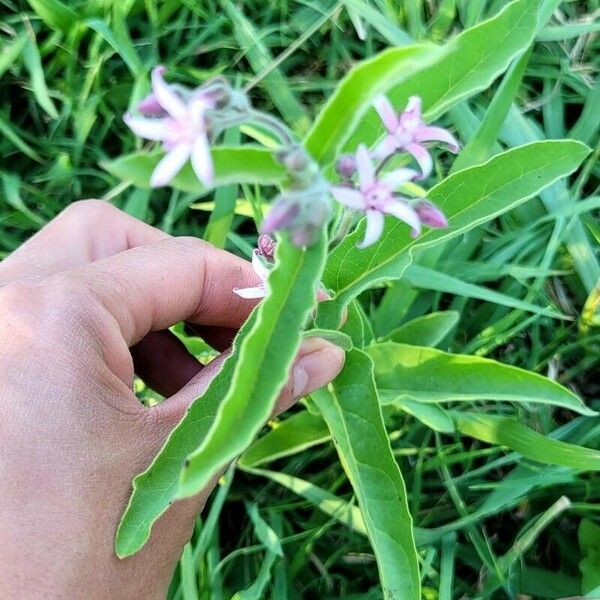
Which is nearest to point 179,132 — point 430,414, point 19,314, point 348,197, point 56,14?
point 348,197

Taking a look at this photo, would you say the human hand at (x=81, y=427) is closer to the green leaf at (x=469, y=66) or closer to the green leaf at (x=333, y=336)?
the green leaf at (x=333, y=336)

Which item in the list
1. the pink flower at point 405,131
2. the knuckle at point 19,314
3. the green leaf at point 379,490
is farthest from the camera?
the knuckle at point 19,314

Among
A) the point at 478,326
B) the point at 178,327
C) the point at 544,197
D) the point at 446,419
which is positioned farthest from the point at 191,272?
the point at 544,197

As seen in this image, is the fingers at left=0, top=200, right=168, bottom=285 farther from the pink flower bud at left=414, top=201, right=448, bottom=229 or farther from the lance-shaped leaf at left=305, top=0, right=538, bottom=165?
the pink flower bud at left=414, top=201, right=448, bottom=229

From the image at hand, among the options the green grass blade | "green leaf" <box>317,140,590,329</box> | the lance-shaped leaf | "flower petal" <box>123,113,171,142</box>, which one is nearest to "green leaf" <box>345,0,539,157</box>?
the lance-shaped leaf

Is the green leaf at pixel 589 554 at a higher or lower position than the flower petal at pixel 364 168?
lower

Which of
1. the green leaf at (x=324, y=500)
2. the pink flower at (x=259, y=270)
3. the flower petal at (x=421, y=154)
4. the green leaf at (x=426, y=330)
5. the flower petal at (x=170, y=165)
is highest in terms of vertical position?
the flower petal at (x=170, y=165)

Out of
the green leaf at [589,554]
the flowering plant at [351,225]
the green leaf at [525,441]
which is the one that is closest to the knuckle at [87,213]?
the flowering plant at [351,225]
